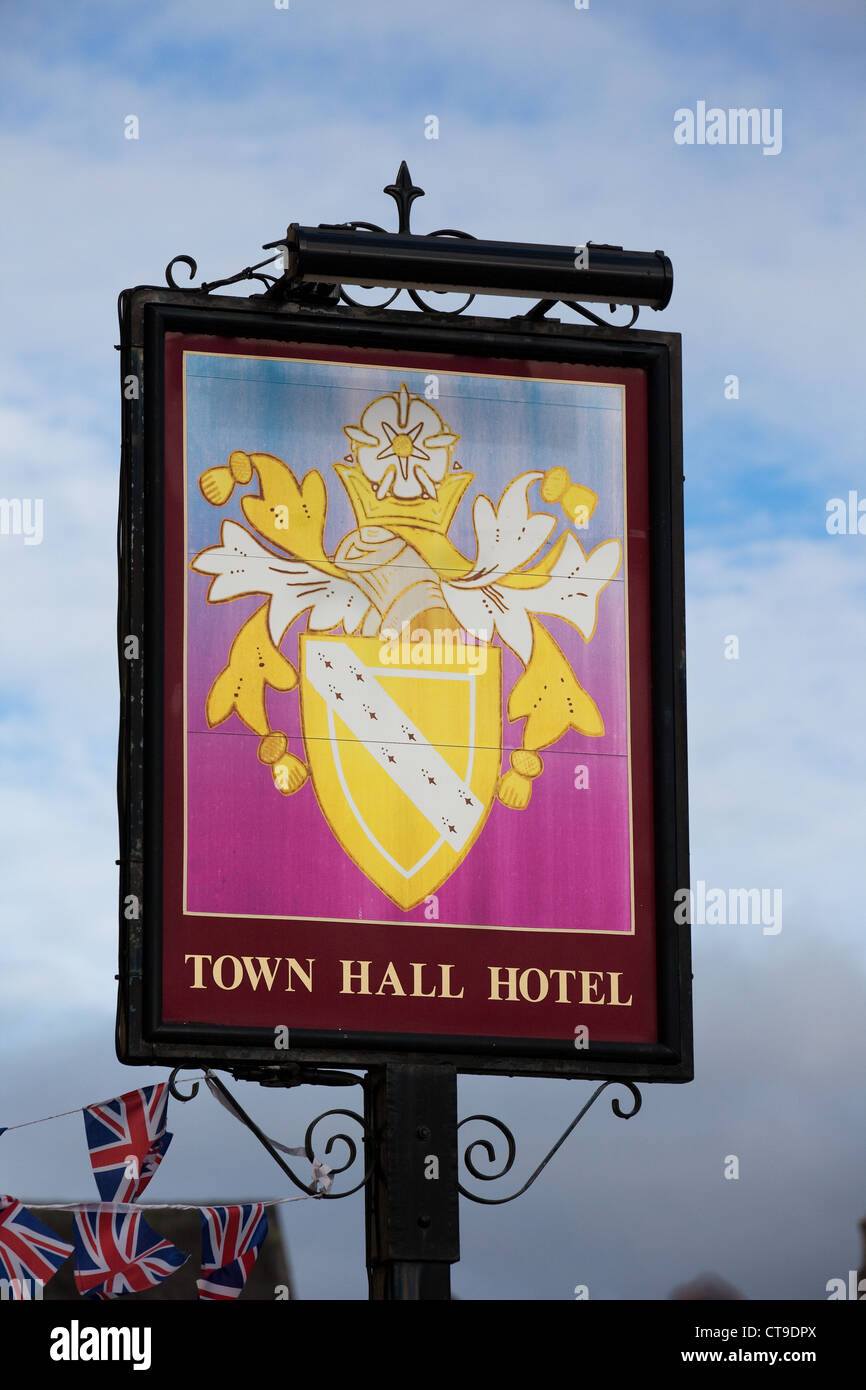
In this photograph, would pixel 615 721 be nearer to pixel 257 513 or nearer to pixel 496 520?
pixel 496 520

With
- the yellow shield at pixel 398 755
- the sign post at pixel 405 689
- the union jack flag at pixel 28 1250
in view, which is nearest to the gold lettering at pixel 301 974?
the sign post at pixel 405 689

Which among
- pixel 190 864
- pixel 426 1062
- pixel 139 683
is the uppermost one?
pixel 139 683

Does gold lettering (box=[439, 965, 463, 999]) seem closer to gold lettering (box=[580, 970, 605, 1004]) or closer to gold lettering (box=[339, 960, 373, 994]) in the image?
gold lettering (box=[339, 960, 373, 994])

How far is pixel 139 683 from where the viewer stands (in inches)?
435

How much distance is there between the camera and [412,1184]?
425 inches

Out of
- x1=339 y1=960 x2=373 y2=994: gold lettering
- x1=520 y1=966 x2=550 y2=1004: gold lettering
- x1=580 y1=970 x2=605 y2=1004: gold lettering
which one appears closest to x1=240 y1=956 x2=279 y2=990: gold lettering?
x1=339 y1=960 x2=373 y2=994: gold lettering

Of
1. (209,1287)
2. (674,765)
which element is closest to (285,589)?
(674,765)

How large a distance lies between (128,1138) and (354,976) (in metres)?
1.22

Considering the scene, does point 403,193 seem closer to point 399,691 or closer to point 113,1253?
point 399,691

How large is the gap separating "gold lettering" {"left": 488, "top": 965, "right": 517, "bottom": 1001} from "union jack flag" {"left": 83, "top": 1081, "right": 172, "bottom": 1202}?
4.91 feet

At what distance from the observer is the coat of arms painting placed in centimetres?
1119

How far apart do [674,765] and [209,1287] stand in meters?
3.15

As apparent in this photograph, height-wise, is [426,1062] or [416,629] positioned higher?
[416,629]
